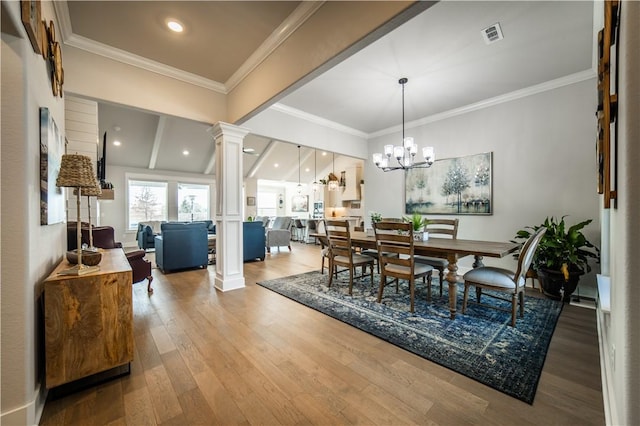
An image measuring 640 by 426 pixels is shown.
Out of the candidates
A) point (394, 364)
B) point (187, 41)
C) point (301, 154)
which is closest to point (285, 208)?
point (301, 154)

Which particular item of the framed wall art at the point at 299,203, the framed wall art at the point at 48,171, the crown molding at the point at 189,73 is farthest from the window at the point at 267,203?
the framed wall art at the point at 48,171

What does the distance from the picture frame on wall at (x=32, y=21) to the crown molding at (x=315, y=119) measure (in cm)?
301

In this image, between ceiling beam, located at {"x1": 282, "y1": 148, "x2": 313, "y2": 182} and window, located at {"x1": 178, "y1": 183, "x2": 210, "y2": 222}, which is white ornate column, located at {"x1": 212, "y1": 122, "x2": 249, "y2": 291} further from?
window, located at {"x1": 178, "y1": 183, "x2": 210, "y2": 222}

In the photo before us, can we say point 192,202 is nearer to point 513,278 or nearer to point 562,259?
point 513,278

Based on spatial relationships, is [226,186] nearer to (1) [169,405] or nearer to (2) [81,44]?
(2) [81,44]

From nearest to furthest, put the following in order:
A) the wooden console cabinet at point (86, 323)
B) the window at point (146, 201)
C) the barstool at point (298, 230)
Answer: the wooden console cabinet at point (86, 323) < the window at point (146, 201) < the barstool at point (298, 230)

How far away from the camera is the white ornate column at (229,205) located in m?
3.60

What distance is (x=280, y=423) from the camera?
1.36 m

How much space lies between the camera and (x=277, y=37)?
2.55 metres

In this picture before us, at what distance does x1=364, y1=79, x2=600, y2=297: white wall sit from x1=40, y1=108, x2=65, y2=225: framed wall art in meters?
5.17

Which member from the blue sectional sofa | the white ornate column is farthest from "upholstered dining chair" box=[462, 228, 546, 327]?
the blue sectional sofa

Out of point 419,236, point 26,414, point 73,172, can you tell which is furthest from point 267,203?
point 26,414

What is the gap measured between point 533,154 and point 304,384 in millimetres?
4435

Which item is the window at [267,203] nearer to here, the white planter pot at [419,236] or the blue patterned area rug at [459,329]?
the blue patterned area rug at [459,329]
